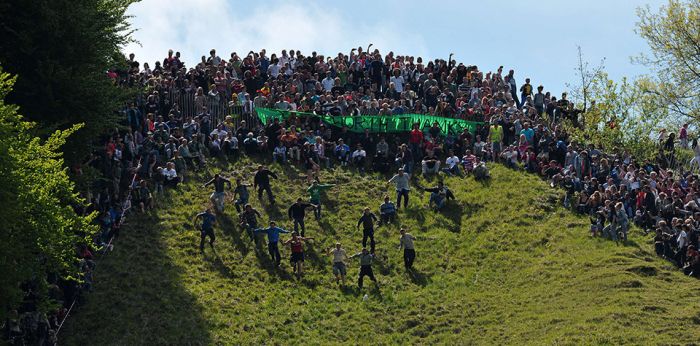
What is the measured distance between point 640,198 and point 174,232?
53.1 ft

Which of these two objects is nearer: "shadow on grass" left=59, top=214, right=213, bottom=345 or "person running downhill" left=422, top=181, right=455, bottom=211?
"shadow on grass" left=59, top=214, right=213, bottom=345

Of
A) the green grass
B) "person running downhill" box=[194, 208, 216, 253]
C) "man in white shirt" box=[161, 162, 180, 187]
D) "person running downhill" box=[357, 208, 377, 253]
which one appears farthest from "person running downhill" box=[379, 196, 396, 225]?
"man in white shirt" box=[161, 162, 180, 187]

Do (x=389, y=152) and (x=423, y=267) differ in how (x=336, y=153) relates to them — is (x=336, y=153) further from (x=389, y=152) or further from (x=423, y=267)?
(x=423, y=267)

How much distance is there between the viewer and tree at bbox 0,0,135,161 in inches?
1617

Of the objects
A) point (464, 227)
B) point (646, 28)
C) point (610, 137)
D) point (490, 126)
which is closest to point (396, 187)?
point (464, 227)

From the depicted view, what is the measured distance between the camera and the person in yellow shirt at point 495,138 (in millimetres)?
50500

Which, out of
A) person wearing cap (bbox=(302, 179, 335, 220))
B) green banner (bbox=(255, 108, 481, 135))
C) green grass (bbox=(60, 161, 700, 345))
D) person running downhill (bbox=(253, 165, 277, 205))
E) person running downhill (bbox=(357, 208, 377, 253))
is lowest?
green grass (bbox=(60, 161, 700, 345))

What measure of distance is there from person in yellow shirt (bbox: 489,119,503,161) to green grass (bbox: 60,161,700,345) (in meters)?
3.84

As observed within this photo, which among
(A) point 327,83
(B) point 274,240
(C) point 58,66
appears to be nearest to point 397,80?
(A) point 327,83

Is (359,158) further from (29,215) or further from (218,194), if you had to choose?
(29,215)

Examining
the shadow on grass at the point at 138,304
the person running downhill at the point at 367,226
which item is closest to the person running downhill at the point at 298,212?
the person running downhill at the point at 367,226

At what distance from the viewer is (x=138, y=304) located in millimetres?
38344

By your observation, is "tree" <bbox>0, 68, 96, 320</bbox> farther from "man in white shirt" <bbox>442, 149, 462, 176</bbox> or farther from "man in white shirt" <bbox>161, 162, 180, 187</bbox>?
"man in white shirt" <bbox>442, 149, 462, 176</bbox>

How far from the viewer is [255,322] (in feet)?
126
